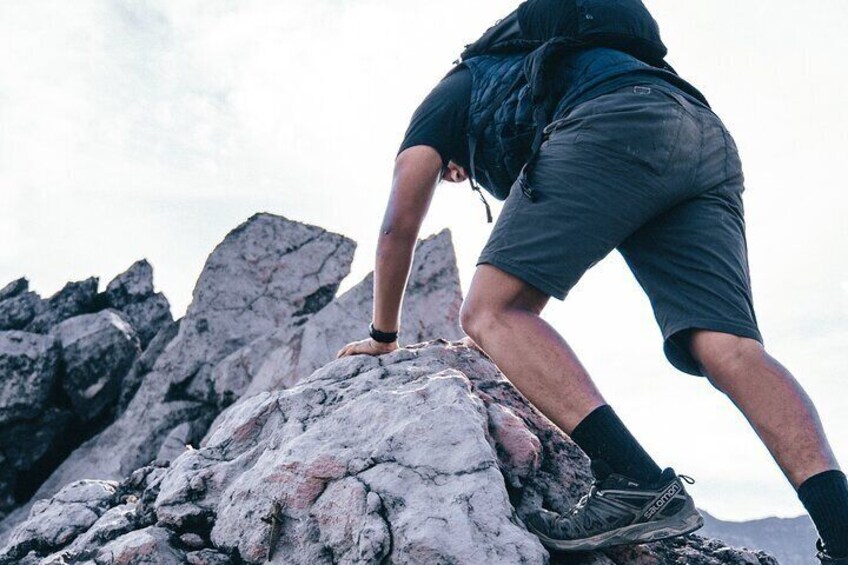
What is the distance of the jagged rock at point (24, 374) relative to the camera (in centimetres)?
1271

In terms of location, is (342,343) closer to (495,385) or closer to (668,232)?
(495,385)

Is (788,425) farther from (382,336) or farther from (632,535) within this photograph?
(382,336)

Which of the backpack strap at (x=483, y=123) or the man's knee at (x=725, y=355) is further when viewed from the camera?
the backpack strap at (x=483, y=123)

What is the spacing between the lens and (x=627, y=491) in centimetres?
302

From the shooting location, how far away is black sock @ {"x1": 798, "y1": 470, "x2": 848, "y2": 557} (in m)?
2.83

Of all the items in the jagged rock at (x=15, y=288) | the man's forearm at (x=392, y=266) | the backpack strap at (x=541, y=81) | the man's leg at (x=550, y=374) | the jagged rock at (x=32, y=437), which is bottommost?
the man's leg at (x=550, y=374)

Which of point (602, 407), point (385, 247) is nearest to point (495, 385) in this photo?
point (385, 247)

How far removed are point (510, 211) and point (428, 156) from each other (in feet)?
2.60

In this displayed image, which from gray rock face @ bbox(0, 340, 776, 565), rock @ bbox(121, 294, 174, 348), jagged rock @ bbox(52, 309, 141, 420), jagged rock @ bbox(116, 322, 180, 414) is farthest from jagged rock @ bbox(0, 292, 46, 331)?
gray rock face @ bbox(0, 340, 776, 565)

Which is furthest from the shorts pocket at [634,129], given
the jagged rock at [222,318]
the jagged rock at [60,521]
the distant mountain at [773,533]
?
the distant mountain at [773,533]

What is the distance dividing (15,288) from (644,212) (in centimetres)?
1456

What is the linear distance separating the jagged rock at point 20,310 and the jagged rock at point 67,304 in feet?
0.35

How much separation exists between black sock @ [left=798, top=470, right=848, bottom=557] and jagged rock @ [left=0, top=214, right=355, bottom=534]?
913 cm

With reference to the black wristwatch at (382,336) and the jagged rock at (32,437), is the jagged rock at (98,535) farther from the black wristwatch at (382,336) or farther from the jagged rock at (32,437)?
the jagged rock at (32,437)
